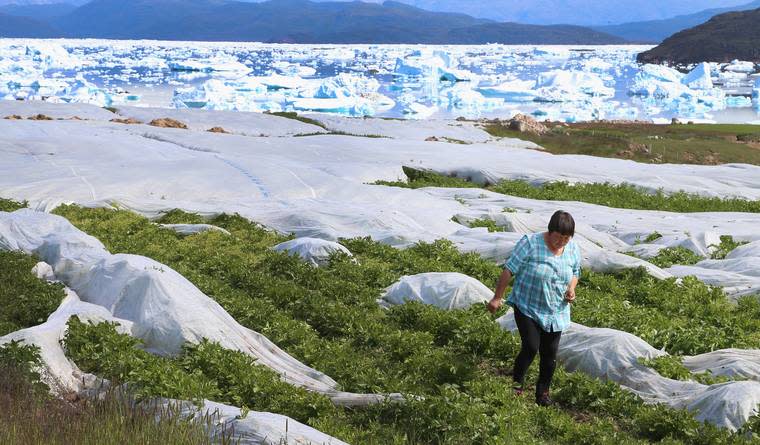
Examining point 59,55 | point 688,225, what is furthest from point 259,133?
point 59,55

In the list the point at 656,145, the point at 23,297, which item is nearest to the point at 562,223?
the point at 23,297

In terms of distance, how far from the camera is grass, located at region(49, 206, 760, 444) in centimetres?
846

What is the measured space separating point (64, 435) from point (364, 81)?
11194 centimetres

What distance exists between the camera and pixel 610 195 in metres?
26.4

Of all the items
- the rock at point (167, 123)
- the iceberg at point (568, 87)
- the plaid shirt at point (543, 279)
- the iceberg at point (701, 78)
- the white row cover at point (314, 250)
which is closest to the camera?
the plaid shirt at point (543, 279)

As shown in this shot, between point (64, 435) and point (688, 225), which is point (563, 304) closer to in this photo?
point (64, 435)

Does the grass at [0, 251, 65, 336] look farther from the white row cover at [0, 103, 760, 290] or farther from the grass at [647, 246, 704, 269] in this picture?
the grass at [647, 246, 704, 269]

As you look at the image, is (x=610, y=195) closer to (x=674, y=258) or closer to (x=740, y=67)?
(x=674, y=258)

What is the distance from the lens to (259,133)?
44094mm

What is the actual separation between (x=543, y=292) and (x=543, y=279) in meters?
0.15

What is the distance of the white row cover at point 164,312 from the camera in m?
9.91

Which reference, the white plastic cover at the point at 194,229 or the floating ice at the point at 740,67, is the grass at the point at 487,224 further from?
the floating ice at the point at 740,67

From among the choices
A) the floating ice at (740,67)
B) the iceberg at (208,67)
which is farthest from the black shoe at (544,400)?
the floating ice at (740,67)

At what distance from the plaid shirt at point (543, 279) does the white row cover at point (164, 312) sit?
6.36 ft
